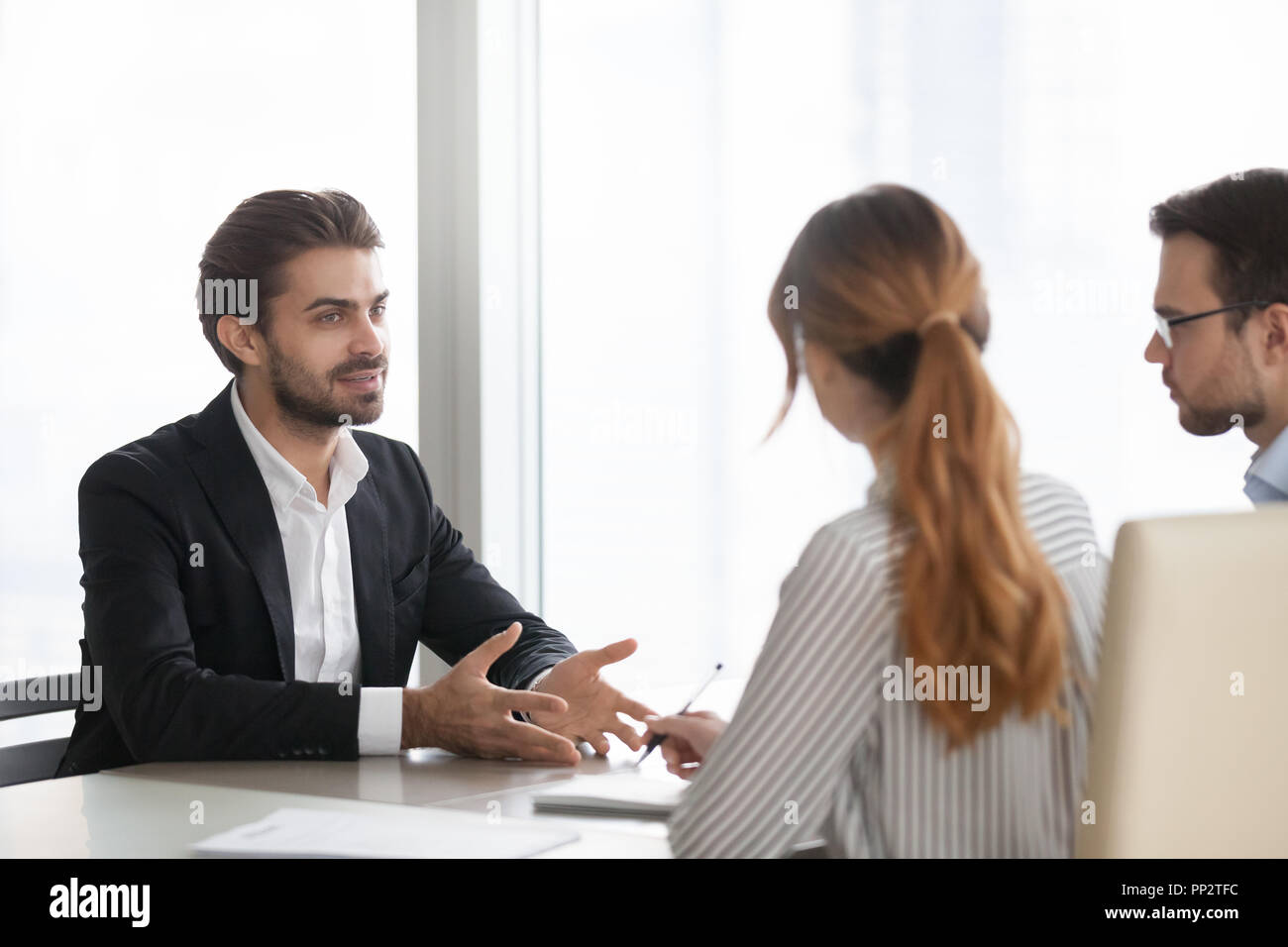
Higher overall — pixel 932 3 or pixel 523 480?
pixel 932 3

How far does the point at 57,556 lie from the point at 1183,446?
8.56 feet

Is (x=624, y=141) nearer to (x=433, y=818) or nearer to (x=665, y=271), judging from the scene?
(x=665, y=271)

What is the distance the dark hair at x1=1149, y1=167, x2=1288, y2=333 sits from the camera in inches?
89.7

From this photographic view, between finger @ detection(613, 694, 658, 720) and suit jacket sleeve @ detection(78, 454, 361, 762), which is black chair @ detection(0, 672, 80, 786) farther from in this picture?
finger @ detection(613, 694, 658, 720)

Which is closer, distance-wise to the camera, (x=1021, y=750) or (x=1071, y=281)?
(x=1021, y=750)

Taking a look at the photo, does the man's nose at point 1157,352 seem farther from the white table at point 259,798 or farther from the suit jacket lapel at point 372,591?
the suit jacket lapel at point 372,591

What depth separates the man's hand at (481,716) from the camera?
1.84m

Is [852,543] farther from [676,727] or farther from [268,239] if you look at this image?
[268,239]

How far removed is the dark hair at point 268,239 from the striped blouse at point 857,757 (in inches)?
60.0

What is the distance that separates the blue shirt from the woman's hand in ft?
3.80

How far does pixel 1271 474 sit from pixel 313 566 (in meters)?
1.67

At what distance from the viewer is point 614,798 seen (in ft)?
5.04
